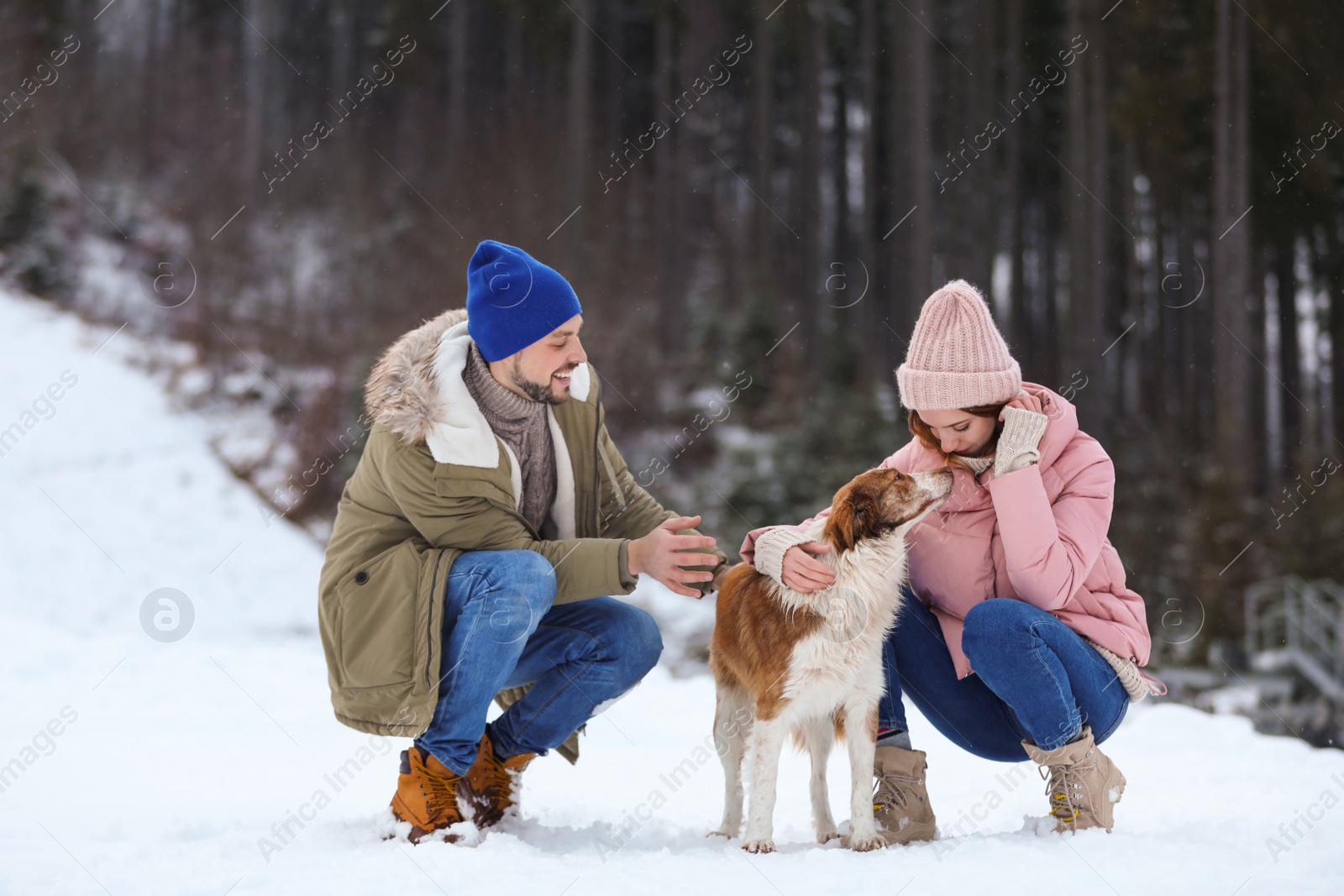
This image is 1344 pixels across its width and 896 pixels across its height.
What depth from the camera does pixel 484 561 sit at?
3000 mm

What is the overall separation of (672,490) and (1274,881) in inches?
418

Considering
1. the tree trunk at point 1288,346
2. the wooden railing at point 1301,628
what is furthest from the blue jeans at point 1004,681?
the tree trunk at point 1288,346

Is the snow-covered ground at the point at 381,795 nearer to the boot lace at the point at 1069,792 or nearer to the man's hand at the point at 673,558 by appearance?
the boot lace at the point at 1069,792

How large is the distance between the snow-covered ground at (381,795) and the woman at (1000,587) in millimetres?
274

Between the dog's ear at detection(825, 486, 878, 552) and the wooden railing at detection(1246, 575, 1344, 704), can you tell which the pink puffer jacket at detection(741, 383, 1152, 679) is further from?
the wooden railing at detection(1246, 575, 1344, 704)

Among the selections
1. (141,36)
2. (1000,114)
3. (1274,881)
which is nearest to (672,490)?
(1274,881)

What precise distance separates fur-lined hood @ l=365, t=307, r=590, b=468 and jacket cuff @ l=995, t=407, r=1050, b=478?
1504 millimetres

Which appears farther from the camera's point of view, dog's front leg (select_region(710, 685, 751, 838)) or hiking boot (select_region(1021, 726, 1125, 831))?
dog's front leg (select_region(710, 685, 751, 838))

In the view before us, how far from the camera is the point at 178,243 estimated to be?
58.3ft

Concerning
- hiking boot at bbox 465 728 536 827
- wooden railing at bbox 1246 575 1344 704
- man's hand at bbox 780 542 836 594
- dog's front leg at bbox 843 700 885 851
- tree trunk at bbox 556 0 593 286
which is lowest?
wooden railing at bbox 1246 575 1344 704

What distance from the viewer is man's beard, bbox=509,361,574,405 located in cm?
321

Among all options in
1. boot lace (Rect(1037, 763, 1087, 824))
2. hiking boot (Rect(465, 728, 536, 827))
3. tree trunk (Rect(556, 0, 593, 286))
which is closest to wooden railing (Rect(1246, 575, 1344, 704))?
boot lace (Rect(1037, 763, 1087, 824))

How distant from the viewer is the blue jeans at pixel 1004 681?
2.78 metres

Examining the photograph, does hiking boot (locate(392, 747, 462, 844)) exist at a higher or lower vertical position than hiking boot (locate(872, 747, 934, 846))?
higher
